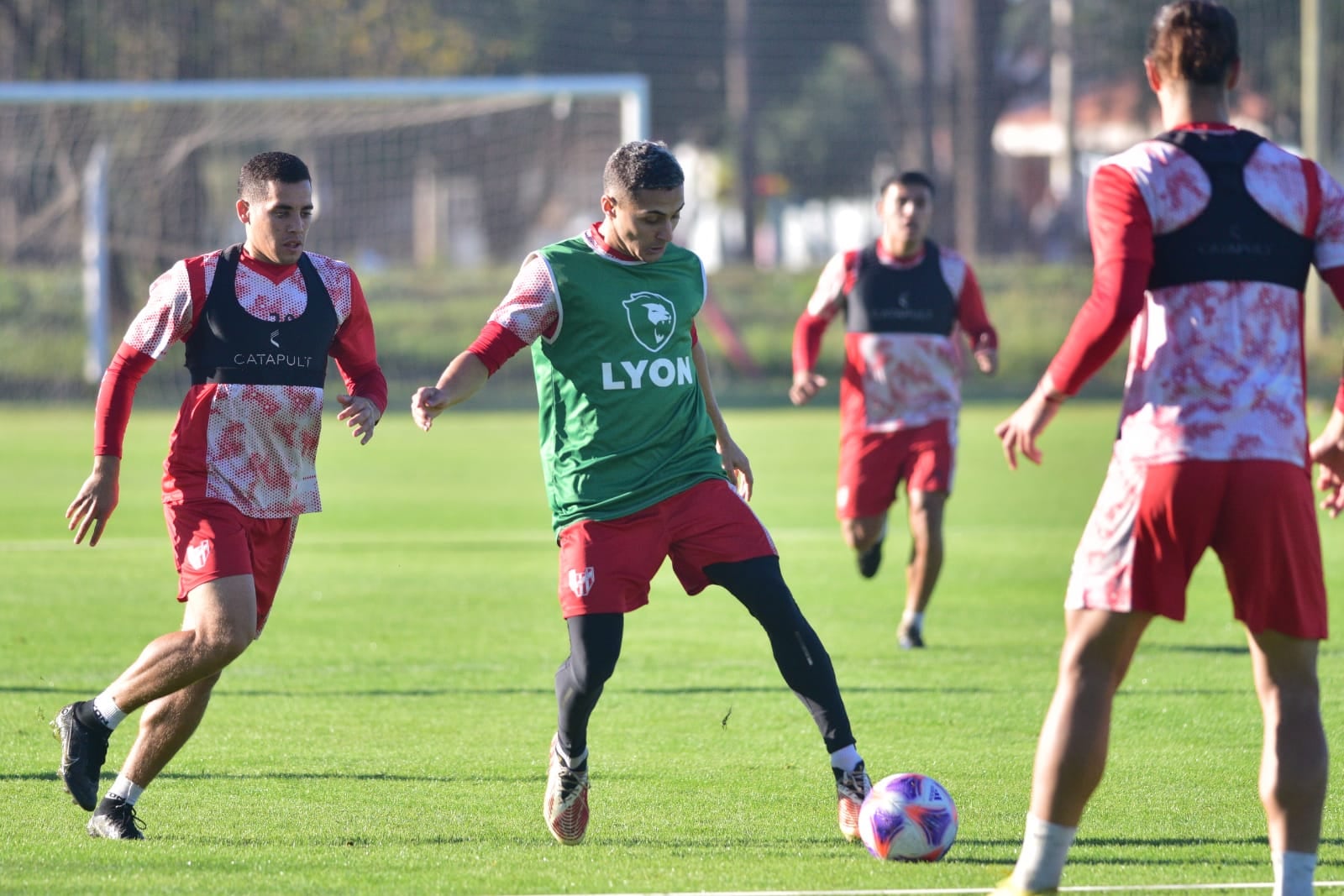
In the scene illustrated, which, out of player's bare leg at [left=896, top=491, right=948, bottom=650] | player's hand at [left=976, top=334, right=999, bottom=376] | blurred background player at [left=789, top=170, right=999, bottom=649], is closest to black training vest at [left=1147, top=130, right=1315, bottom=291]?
player's bare leg at [left=896, top=491, right=948, bottom=650]

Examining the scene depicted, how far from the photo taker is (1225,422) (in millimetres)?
4266

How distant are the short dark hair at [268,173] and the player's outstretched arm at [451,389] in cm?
84

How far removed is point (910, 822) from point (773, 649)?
69cm

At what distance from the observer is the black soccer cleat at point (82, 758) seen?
5.64 metres

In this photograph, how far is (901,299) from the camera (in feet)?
33.0

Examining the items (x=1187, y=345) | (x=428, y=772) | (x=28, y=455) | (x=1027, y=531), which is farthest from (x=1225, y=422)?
(x=28, y=455)

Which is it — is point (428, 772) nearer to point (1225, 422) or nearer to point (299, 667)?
point (299, 667)

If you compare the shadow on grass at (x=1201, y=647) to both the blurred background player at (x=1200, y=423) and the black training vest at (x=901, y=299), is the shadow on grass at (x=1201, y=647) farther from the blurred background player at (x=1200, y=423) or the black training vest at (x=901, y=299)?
the blurred background player at (x=1200, y=423)

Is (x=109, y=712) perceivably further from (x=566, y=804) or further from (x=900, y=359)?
(x=900, y=359)

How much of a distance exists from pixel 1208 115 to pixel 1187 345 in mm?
553

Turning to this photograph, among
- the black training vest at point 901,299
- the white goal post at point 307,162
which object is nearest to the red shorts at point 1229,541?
the black training vest at point 901,299

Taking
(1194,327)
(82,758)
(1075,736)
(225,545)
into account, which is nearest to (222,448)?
(225,545)

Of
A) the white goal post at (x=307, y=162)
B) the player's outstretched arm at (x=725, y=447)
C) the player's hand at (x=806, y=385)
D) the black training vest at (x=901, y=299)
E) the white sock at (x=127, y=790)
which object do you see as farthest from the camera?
the white goal post at (x=307, y=162)

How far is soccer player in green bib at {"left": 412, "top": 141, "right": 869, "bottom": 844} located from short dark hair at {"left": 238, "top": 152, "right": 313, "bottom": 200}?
78 centimetres
